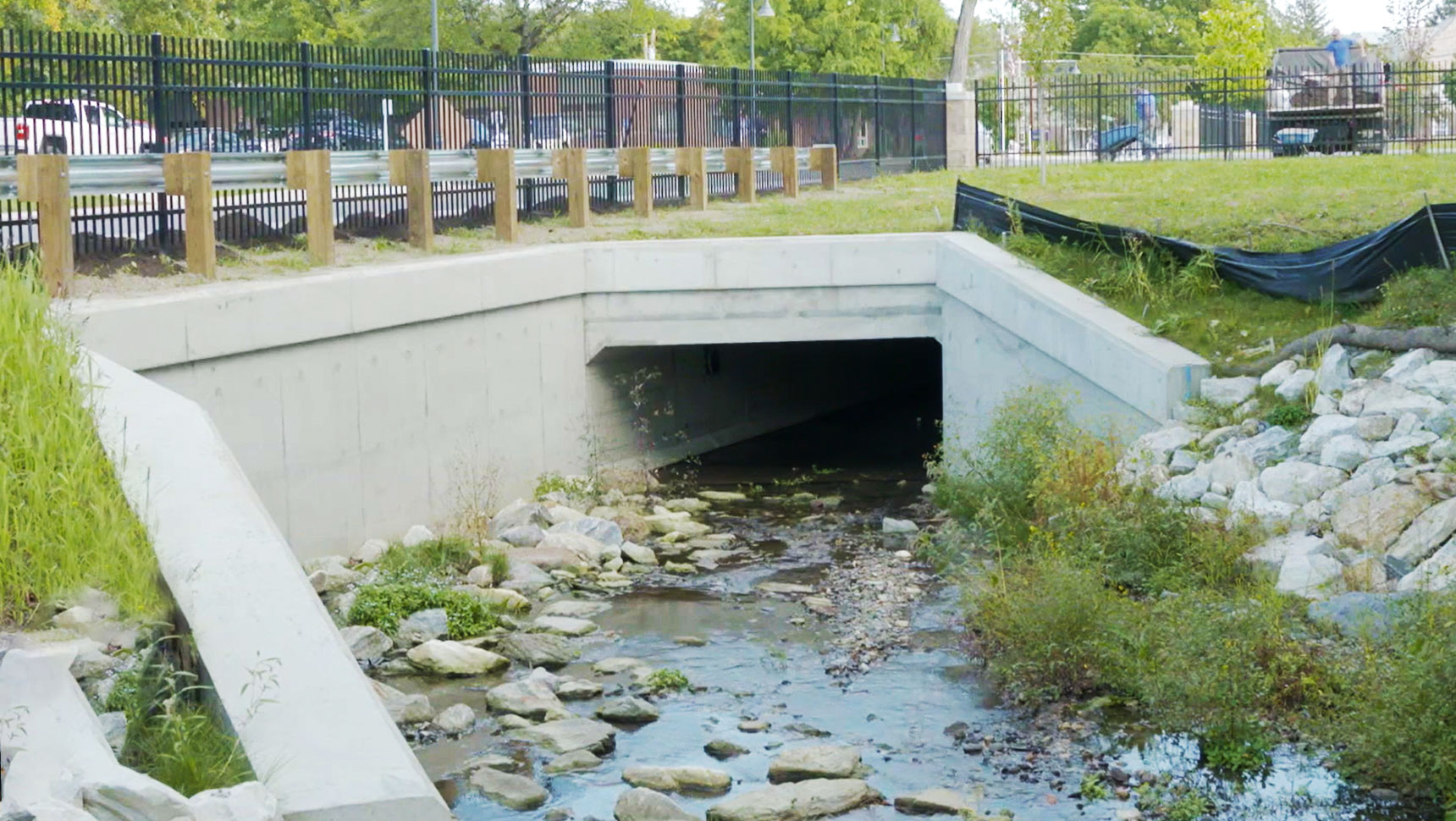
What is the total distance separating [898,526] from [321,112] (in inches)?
257

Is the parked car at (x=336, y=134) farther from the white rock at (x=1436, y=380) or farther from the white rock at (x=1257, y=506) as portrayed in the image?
the white rock at (x=1436, y=380)

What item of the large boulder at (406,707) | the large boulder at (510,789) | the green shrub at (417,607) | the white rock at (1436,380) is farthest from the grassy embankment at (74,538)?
the white rock at (1436,380)

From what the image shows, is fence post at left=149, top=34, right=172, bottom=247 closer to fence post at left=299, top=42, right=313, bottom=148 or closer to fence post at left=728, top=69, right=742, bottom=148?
fence post at left=299, top=42, right=313, bottom=148

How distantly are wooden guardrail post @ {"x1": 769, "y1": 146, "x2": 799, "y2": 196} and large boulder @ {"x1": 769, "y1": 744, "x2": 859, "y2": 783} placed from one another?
16405 millimetres

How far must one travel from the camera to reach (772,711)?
9336mm

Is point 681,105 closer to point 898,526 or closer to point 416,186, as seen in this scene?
point 416,186

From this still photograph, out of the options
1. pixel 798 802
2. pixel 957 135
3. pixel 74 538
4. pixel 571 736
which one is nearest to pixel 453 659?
pixel 571 736

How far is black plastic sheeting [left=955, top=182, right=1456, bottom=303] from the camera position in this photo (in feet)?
41.9

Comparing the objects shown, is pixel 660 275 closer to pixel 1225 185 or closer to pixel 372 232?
pixel 372 232

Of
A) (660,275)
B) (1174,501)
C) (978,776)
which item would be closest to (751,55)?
(660,275)

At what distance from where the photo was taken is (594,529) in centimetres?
1387

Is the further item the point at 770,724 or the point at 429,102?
the point at 429,102

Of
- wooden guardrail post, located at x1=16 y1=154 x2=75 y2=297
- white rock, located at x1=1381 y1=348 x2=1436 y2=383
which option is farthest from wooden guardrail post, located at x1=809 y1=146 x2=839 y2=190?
wooden guardrail post, located at x1=16 y1=154 x2=75 y2=297

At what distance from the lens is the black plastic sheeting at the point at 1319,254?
12.8m
